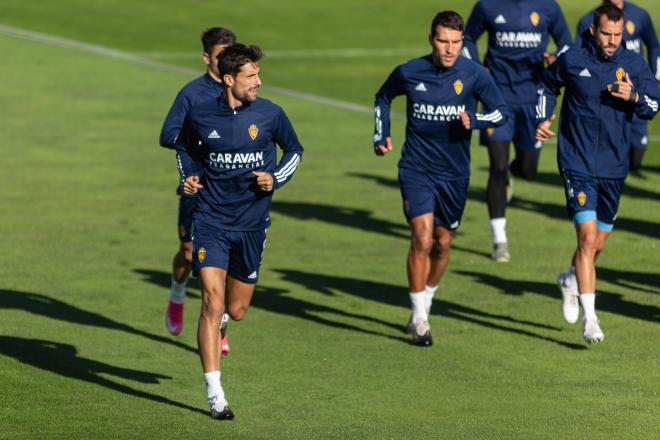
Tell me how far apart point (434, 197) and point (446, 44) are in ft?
4.09

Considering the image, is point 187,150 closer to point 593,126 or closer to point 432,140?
point 432,140

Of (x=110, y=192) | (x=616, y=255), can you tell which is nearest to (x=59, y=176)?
(x=110, y=192)

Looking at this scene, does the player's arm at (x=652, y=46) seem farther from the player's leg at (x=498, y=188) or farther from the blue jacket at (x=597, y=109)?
the blue jacket at (x=597, y=109)

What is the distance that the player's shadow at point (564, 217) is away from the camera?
17.5 meters

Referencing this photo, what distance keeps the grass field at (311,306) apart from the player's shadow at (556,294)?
0.13 feet

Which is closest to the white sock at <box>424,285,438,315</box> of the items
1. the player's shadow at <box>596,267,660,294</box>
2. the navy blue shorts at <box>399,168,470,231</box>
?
the navy blue shorts at <box>399,168,470,231</box>

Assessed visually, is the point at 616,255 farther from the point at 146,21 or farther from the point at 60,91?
the point at 146,21

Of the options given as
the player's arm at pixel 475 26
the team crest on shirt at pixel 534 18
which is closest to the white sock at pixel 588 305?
the player's arm at pixel 475 26

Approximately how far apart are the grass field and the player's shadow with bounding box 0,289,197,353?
0.03 m

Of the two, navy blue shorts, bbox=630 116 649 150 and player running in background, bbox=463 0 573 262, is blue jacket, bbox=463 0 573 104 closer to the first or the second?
player running in background, bbox=463 0 573 262

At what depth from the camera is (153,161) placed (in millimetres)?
22031

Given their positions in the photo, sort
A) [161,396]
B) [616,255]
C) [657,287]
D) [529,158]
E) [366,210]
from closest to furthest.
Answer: [161,396] < [657,287] < [616,255] < [529,158] < [366,210]

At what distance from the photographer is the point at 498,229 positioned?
53.2 ft

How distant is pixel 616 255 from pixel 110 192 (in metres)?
6.57
